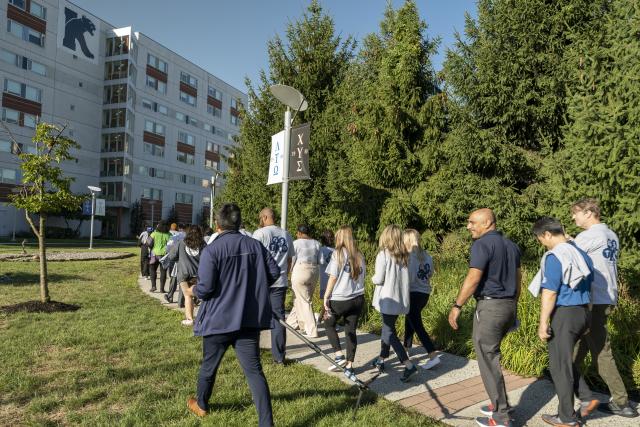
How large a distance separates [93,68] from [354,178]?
47343mm

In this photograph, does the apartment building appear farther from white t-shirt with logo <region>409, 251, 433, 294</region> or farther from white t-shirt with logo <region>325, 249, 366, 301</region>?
white t-shirt with logo <region>409, 251, 433, 294</region>

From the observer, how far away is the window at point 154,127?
180 ft

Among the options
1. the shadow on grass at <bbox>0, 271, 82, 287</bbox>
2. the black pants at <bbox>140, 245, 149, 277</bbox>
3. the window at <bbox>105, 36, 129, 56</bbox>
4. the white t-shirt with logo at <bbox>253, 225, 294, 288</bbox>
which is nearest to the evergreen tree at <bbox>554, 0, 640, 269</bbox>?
the white t-shirt with logo at <bbox>253, 225, 294, 288</bbox>

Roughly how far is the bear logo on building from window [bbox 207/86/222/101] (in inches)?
731

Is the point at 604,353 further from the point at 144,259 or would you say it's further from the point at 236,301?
the point at 144,259

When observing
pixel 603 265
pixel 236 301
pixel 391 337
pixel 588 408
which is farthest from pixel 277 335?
pixel 603 265

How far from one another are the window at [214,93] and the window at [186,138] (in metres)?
7.62

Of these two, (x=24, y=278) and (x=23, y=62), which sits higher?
(x=23, y=62)

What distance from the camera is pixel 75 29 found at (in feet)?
157

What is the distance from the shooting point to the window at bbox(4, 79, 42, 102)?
135ft

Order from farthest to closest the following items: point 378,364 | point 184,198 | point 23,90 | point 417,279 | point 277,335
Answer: point 184,198
point 23,90
point 417,279
point 277,335
point 378,364

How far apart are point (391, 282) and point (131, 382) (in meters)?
3.10

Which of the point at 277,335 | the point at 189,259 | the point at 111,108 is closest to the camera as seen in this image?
the point at 277,335

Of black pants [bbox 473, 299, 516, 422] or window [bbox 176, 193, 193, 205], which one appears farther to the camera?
window [bbox 176, 193, 193, 205]
